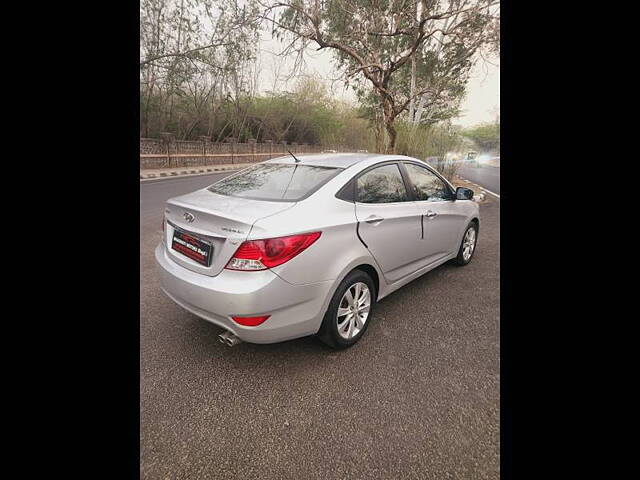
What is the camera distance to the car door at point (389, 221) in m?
2.33

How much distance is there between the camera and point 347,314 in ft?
7.35

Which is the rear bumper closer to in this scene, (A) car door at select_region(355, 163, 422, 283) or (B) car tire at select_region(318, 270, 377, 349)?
(B) car tire at select_region(318, 270, 377, 349)

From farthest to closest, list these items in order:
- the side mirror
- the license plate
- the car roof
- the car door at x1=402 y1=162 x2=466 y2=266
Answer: the side mirror < the car door at x1=402 y1=162 x2=466 y2=266 < the car roof < the license plate

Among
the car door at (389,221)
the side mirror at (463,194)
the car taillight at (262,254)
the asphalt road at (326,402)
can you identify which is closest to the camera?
the asphalt road at (326,402)

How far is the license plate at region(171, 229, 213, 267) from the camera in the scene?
74.9 inches

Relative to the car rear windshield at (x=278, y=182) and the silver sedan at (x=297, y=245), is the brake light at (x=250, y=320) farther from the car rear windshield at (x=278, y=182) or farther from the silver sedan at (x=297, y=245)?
the car rear windshield at (x=278, y=182)

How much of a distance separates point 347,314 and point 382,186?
113 centimetres

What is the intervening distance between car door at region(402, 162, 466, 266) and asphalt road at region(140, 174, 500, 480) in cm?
71

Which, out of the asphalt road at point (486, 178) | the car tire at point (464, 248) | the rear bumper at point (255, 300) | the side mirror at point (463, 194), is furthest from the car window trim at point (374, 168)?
the asphalt road at point (486, 178)

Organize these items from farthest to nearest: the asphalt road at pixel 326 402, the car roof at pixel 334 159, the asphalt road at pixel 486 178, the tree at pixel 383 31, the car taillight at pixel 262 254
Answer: the asphalt road at pixel 486 178, the tree at pixel 383 31, the car roof at pixel 334 159, the car taillight at pixel 262 254, the asphalt road at pixel 326 402

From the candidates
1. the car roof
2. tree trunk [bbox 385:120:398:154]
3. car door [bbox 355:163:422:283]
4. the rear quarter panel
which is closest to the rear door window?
car door [bbox 355:163:422:283]

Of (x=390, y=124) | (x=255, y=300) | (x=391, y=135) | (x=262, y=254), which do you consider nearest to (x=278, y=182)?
(x=262, y=254)
